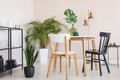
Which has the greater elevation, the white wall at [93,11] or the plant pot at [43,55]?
the white wall at [93,11]

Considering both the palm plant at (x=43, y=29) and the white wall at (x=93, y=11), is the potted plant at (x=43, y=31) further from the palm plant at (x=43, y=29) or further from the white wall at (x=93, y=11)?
the white wall at (x=93, y=11)

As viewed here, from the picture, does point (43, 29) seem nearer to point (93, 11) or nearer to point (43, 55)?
point (43, 55)

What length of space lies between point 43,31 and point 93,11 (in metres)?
1.57

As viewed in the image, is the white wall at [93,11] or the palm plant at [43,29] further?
the palm plant at [43,29]

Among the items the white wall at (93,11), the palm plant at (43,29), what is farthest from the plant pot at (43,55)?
the white wall at (93,11)

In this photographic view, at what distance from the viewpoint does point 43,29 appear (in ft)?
19.0

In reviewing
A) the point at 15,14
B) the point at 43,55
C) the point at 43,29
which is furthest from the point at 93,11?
the point at 15,14

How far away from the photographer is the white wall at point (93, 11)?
219 inches

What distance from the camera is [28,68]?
3.74 metres

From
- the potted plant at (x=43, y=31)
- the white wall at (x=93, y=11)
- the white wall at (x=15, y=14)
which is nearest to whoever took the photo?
the white wall at (x=15, y=14)

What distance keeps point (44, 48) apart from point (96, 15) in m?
1.81

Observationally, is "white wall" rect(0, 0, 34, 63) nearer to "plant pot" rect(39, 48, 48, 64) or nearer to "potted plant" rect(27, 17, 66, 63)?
"potted plant" rect(27, 17, 66, 63)

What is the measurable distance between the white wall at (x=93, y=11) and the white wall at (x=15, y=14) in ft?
1.58

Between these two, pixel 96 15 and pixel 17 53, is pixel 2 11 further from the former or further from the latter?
pixel 96 15
